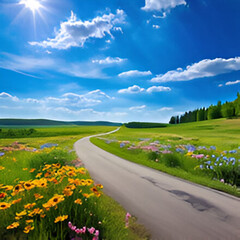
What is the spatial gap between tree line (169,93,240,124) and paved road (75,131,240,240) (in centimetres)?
7577

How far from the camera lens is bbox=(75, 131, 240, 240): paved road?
153 inches

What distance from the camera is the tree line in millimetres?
69438

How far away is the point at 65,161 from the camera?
28.7 feet

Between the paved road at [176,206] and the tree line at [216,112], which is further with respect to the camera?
the tree line at [216,112]

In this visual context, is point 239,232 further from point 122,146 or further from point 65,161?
point 122,146

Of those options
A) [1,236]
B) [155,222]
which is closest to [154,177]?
[155,222]

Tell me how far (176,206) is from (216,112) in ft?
304

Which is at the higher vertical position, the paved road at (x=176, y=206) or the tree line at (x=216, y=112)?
the tree line at (x=216, y=112)

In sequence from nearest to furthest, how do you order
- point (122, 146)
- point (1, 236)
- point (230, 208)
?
point (1, 236) < point (230, 208) < point (122, 146)

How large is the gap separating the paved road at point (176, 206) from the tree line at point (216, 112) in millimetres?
75770

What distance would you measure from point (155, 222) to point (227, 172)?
20.0ft

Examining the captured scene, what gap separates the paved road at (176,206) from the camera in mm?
3896

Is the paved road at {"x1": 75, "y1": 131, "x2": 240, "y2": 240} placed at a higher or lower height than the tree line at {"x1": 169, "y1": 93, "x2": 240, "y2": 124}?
lower

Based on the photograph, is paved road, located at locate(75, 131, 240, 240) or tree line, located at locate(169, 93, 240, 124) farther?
tree line, located at locate(169, 93, 240, 124)
